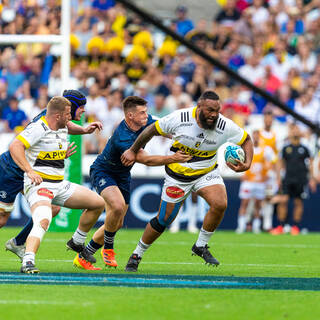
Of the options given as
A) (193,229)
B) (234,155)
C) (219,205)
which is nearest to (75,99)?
(234,155)

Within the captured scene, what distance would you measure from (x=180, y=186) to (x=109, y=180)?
0.90 m

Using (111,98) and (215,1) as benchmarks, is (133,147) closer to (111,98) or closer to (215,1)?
(111,98)

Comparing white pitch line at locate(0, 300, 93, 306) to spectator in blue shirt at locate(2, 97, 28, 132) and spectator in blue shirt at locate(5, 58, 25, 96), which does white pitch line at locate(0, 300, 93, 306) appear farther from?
spectator in blue shirt at locate(5, 58, 25, 96)

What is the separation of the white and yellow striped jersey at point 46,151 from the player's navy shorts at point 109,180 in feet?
3.31

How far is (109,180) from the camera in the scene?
34.8 feet

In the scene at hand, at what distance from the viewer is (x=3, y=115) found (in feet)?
64.5

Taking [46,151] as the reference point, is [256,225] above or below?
below

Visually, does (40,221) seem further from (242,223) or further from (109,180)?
(242,223)

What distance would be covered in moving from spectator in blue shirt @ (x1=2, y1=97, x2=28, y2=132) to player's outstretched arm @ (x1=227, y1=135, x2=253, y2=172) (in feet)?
32.7

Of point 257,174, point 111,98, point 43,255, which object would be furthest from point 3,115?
point 43,255

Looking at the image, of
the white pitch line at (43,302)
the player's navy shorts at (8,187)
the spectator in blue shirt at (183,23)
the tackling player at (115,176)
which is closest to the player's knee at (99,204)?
the tackling player at (115,176)

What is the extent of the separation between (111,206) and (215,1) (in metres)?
16.3

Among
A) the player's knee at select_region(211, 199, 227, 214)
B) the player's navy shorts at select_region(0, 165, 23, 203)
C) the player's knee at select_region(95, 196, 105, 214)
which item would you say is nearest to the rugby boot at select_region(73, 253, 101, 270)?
the player's knee at select_region(95, 196, 105, 214)

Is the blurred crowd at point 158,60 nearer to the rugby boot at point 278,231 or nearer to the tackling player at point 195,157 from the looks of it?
the rugby boot at point 278,231
